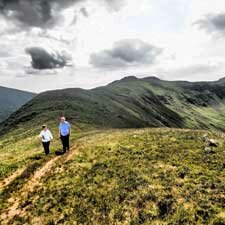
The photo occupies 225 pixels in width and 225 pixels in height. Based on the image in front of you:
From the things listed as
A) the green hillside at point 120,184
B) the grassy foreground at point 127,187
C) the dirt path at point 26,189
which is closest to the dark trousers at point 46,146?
the green hillside at point 120,184

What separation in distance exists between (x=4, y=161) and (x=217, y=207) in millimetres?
23479

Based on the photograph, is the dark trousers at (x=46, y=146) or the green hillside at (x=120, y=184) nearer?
the green hillside at (x=120, y=184)

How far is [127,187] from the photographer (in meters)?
23.0

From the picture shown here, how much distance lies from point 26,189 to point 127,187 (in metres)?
8.91

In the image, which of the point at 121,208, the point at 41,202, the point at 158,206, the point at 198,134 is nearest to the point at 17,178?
the point at 41,202

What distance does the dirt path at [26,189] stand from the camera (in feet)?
73.9

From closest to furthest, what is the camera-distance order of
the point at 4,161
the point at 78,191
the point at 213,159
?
the point at 78,191 → the point at 213,159 → the point at 4,161

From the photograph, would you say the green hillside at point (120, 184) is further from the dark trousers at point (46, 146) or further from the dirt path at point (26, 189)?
the dark trousers at point (46, 146)

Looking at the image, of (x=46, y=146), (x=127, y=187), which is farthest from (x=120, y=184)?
(x=46, y=146)

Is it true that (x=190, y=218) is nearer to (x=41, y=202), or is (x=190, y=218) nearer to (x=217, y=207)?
(x=217, y=207)

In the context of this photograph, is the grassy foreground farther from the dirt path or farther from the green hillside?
the dirt path

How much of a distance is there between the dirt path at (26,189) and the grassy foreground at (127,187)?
139 mm

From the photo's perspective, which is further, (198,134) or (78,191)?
(198,134)

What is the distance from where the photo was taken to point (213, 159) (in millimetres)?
26609
